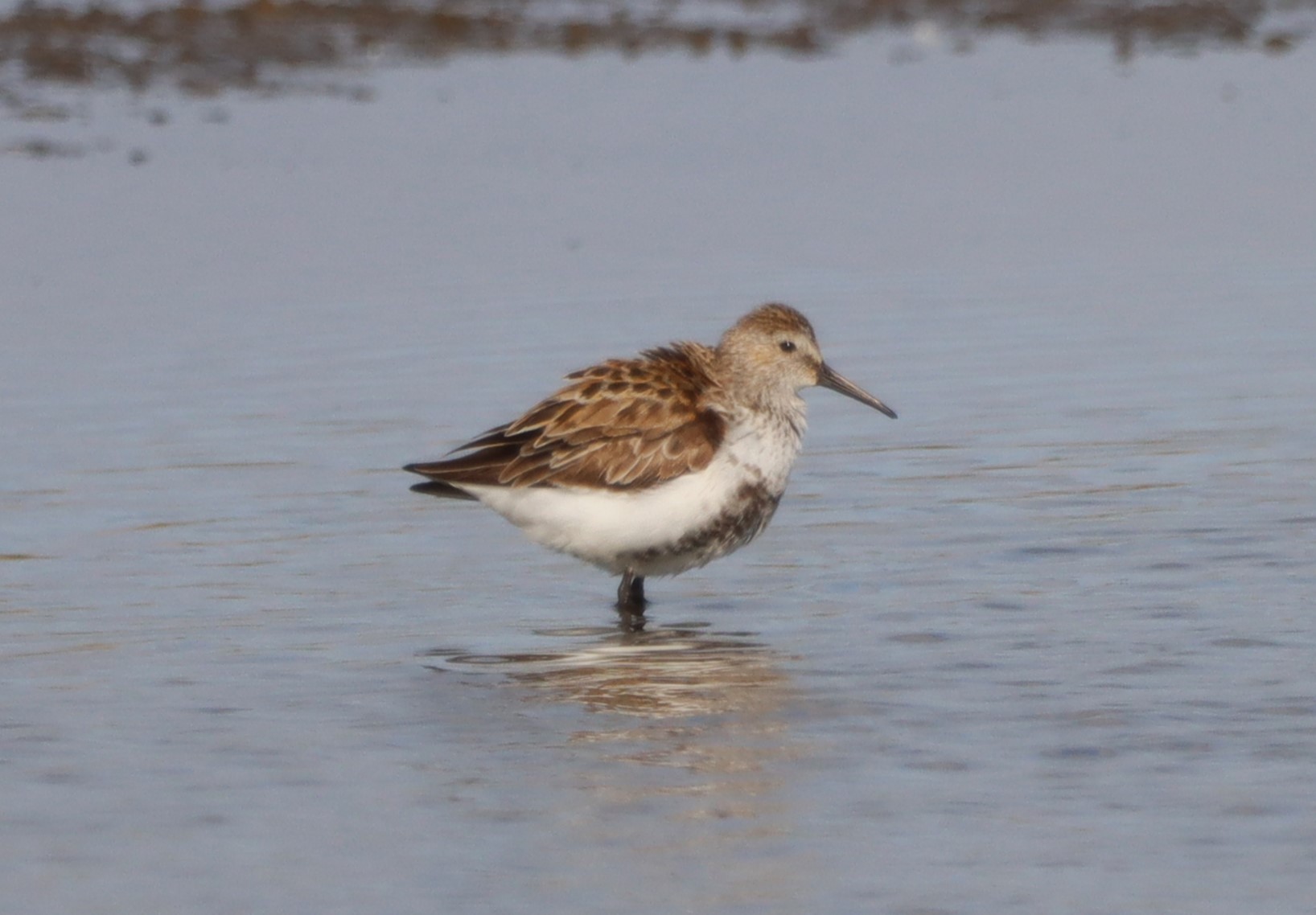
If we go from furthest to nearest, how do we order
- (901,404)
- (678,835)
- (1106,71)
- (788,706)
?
1. (1106,71)
2. (901,404)
3. (788,706)
4. (678,835)

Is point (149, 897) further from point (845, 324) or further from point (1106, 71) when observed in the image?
point (1106, 71)

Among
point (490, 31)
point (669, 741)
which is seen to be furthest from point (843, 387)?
point (490, 31)

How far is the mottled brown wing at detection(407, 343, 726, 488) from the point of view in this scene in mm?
9094

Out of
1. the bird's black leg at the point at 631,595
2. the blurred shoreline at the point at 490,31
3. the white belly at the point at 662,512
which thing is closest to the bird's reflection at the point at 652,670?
the bird's black leg at the point at 631,595

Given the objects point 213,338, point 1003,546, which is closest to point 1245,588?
point 1003,546

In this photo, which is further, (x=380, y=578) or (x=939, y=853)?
(x=380, y=578)

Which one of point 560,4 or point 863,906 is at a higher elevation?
point 560,4

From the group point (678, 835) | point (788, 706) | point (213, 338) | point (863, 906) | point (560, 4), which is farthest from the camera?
point (560, 4)

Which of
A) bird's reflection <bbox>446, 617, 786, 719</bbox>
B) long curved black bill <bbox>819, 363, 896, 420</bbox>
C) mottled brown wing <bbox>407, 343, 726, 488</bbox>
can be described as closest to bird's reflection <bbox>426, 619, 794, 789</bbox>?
bird's reflection <bbox>446, 617, 786, 719</bbox>

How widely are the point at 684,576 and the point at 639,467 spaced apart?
124 cm

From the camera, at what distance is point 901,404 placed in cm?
1238

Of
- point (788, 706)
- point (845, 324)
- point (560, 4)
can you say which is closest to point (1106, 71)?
point (560, 4)

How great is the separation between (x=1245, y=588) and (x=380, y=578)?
341 centimetres

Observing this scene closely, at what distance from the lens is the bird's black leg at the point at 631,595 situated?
932 cm
